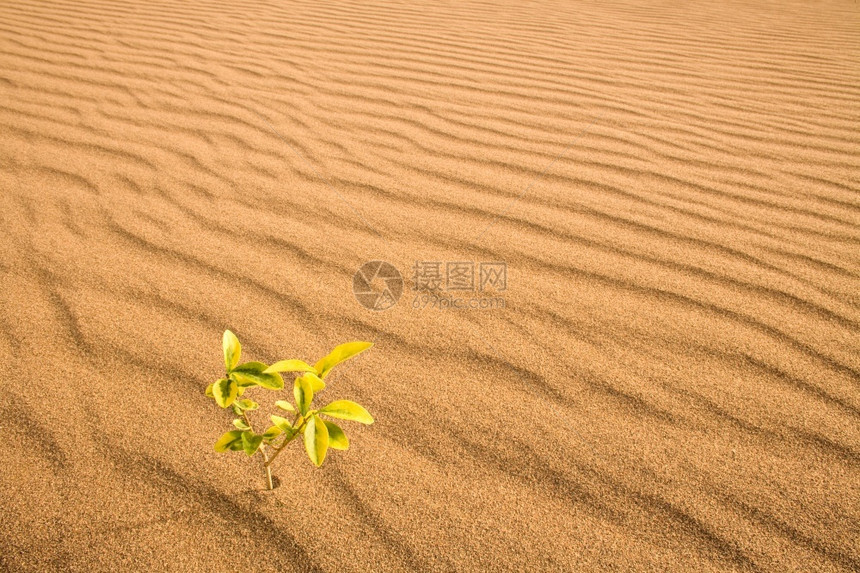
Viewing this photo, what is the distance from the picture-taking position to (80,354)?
1347mm

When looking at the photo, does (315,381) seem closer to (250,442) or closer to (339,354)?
(339,354)

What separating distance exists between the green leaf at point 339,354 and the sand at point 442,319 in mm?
309

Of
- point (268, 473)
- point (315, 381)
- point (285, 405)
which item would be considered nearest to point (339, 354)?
point (315, 381)

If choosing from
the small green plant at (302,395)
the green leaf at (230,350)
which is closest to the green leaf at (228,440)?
the small green plant at (302,395)

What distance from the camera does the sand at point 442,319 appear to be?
103cm

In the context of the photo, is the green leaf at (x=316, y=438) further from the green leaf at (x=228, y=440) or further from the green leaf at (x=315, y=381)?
the green leaf at (x=228, y=440)

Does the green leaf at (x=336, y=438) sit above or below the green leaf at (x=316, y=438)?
below

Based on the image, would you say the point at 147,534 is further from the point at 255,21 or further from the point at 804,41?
the point at 804,41

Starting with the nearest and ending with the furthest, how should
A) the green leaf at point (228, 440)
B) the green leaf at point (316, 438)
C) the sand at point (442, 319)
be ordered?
1. the green leaf at point (316, 438)
2. the green leaf at point (228, 440)
3. the sand at point (442, 319)

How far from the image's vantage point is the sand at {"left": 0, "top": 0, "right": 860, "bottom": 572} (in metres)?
1.03

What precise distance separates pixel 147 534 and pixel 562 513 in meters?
0.78

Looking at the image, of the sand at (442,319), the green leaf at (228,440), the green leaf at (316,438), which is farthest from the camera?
the sand at (442,319)

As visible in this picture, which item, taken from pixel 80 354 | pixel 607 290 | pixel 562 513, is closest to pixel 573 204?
pixel 607 290

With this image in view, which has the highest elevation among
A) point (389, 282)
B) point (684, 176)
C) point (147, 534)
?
point (684, 176)
